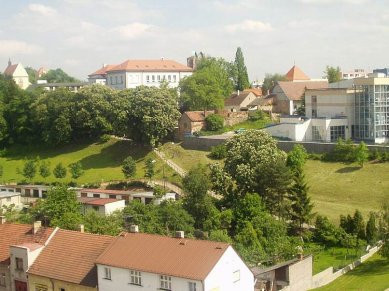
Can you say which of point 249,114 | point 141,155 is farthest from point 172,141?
point 249,114

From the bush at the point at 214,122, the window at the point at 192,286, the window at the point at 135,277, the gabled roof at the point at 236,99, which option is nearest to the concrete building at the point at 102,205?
the window at the point at 135,277

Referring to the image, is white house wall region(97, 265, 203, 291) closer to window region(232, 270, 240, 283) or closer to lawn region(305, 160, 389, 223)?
window region(232, 270, 240, 283)

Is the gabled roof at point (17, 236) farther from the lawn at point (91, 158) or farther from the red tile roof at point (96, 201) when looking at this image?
the lawn at point (91, 158)

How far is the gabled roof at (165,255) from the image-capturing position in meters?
28.0

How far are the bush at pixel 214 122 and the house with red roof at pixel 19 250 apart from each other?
4557cm

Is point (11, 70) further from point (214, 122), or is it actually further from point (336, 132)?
point (336, 132)

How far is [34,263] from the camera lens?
32.6 m

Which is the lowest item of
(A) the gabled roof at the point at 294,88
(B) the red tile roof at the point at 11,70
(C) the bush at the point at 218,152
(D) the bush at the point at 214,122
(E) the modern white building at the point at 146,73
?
(C) the bush at the point at 218,152

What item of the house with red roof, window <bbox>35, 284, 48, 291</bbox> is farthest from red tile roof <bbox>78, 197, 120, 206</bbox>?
window <bbox>35, 284, 48, 291</bbox>

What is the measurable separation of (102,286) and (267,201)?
2294 cm

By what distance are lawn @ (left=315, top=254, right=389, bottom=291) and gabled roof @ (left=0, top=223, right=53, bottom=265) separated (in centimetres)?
1692

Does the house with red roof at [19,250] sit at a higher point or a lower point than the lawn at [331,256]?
higher

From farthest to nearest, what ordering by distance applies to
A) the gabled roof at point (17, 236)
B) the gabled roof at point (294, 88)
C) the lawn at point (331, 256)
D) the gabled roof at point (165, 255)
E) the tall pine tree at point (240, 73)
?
1. the tall pine tree at point (240, 73)
2. the gabled roof at point (294, 88)
3. the lawn at point (331, 256)
4. the gabled roof at point (17, 236)
5. the gabled roof at point (165, 255)

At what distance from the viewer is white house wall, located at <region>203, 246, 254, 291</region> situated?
27766mm
